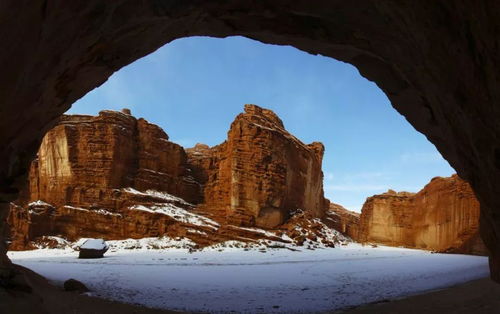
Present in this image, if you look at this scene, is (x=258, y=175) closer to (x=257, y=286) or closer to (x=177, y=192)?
(x=177, y=192)

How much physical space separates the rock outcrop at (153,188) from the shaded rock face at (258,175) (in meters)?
0.12

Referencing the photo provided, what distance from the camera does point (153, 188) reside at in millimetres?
39094

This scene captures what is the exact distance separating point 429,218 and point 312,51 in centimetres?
4376

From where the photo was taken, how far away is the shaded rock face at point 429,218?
33.3 m

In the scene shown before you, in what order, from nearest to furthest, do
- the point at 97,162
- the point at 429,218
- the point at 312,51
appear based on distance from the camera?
the point at 312,51, the point at 97,162, the point at 429,218

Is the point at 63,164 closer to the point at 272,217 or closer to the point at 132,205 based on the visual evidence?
the point at 132,205

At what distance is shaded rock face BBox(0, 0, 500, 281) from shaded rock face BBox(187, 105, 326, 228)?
28.0m

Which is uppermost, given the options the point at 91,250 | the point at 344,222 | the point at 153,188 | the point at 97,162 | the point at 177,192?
the point at 97,162

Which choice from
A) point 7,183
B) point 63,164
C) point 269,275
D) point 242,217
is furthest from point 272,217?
point 7,183

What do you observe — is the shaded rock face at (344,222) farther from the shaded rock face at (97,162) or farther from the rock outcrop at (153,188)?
the shaded rock face at (97,162)

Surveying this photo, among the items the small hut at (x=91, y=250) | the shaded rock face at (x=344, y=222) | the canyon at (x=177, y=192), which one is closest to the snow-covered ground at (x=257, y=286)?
the small hut at (x=91, y=250)

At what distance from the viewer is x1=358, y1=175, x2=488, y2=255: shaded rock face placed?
33281 mm

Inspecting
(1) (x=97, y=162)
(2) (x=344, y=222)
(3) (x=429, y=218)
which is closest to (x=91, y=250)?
(1) (x=97, y=162)

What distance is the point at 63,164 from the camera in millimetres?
36281
